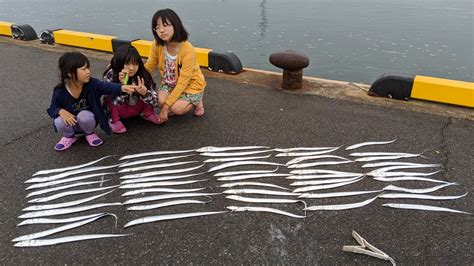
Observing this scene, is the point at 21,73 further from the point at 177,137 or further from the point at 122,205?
the point at 122,205

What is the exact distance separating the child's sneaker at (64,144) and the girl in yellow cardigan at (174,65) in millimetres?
1090

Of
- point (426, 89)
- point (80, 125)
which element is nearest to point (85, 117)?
point (80, 125)

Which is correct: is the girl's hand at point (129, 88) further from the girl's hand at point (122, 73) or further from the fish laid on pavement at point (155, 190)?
the fish laid on pavement at point (155, 190)

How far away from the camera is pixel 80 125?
4.19m

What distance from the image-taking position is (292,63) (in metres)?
5.68

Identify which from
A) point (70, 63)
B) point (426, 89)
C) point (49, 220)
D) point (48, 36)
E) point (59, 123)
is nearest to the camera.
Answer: point (49, 220)

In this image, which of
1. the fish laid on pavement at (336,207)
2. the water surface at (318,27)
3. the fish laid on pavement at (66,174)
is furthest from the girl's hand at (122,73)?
the water surface at (318,27)

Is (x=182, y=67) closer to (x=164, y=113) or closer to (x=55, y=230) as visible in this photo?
(x=164, y=113)

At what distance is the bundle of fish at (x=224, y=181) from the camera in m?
3.34

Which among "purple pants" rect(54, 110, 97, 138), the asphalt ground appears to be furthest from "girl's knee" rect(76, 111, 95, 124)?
the asphalt ground

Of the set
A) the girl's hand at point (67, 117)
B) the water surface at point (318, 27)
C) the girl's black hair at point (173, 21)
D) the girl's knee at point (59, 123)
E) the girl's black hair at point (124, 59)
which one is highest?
the girl's black hair at point (173, 21)

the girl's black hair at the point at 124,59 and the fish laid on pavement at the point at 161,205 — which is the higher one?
the girl's black hair at the point at 124,59

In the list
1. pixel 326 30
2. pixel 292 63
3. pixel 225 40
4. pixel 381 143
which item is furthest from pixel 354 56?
pixel 381 143

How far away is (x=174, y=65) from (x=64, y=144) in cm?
159
